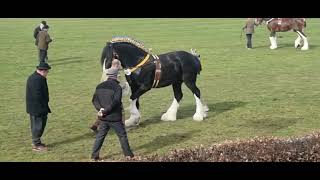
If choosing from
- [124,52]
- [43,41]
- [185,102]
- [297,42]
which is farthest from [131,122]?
[297,42]

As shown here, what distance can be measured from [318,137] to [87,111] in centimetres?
839

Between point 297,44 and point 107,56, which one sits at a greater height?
point 107,56

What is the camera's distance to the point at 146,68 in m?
14.5

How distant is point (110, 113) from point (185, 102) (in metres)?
Answer: 7.06

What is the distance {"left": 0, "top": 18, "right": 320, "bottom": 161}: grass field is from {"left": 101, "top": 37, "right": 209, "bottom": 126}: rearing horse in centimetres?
52

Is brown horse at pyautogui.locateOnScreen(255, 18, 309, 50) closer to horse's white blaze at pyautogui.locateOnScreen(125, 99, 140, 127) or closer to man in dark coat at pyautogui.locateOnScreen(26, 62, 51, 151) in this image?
horse's white blaze at pyautogui.locateOnScreen(125, 99, 140, 127)

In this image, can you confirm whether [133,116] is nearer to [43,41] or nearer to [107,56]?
[107,56]

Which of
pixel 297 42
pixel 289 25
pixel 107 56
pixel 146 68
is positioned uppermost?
pixel 107 56

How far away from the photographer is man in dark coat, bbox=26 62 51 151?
485 inches

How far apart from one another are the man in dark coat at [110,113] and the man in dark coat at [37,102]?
5.25 ft

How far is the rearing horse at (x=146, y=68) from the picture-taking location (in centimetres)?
1421

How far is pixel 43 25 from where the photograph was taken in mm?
26609
